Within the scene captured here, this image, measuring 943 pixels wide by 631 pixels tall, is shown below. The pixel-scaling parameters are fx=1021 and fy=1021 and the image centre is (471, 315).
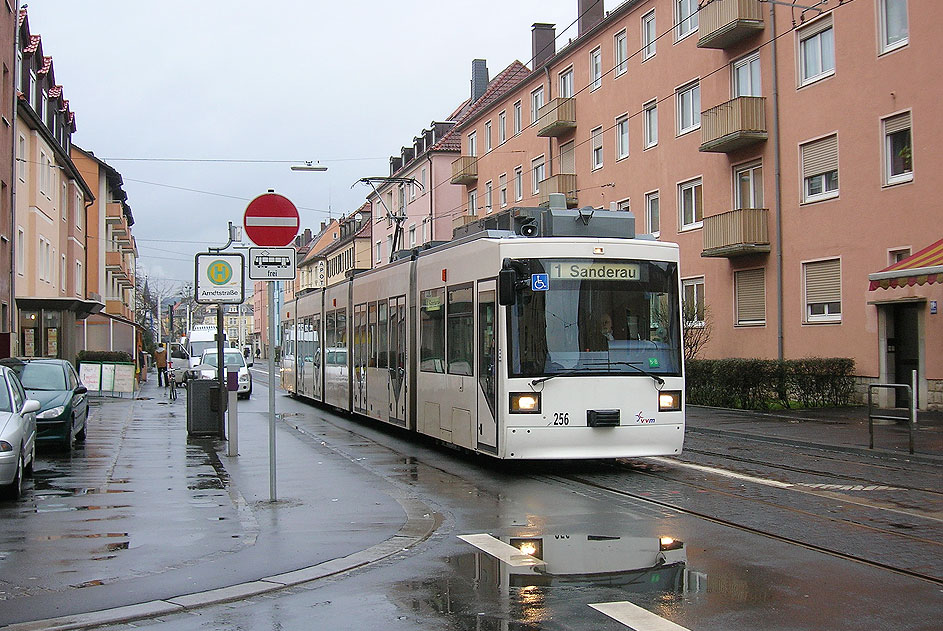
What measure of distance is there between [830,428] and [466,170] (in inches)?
1441

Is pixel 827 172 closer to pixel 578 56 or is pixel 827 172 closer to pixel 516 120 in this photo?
pixel 578 56

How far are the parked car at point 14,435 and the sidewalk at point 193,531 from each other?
1.08 feet

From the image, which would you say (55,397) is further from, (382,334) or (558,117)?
(558,117)

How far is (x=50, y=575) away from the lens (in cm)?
724

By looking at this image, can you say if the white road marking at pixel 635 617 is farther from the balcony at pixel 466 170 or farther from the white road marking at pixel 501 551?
the balcony at pixel 466 170

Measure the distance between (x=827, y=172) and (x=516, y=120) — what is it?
2364 cm

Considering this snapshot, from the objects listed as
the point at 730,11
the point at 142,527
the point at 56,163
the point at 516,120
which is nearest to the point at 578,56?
the point at 516,120

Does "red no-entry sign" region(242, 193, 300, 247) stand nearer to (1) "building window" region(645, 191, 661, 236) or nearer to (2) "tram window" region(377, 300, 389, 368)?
(2) "tram window" region(377, 300, 389, 368)

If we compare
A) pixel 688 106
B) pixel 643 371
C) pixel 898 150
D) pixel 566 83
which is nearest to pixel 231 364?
pixel 688 106

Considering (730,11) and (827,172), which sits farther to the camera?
(730,11)

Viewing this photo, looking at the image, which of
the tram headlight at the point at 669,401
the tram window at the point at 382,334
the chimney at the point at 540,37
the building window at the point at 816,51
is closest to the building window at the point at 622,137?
the building window at the point at 816,51

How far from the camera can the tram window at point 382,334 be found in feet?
61.3

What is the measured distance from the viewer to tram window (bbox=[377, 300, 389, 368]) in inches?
735

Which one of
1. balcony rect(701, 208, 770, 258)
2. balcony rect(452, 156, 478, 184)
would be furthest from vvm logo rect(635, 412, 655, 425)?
balcony rect(452, 156, 478, 184)
